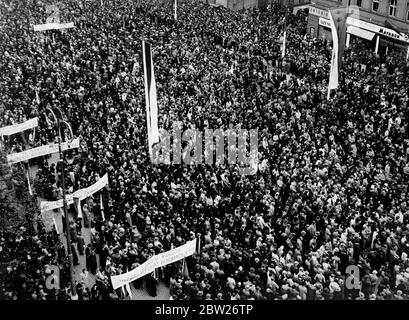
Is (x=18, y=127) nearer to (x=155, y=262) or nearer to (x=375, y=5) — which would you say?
(x=155, y=262)

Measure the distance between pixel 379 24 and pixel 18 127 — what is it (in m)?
24.1

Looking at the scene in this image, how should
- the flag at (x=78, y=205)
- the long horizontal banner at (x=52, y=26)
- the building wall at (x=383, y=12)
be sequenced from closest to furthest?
1. the flag at (x=78, y=205)
2. the building wall at (x=383, y=12)
3. the long horizontal banner at (x=52, y=26)

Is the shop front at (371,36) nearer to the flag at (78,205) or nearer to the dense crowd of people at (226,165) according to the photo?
the dense crowd of people at (226,165)

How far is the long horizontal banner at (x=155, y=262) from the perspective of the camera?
59.0ft

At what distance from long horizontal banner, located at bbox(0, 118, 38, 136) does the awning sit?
22.8 m

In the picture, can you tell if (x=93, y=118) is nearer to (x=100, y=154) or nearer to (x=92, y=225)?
(x=100, y=154)

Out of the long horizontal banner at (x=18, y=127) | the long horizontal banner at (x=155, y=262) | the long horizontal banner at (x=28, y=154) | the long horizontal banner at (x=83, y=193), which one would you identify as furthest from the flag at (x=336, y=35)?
the long horizontal banner at (x=18, y=127)

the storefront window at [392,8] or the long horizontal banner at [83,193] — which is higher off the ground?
the storefront window at [392,8]

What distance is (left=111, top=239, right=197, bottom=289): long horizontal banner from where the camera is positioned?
59.0 feet

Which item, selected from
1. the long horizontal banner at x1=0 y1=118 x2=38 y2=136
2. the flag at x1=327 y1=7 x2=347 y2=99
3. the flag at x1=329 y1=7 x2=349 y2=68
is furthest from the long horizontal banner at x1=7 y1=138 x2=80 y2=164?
the flag at x1=329 y1=7 x2=349 y2=68

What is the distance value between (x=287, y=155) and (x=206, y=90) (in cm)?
922

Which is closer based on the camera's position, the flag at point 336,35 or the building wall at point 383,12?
the flag at point 336,35

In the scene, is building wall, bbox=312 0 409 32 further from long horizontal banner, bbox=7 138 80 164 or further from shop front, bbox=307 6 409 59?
long horizontal banner, bbox=7 138 80 164

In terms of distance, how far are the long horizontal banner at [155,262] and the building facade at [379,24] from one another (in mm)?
22724
